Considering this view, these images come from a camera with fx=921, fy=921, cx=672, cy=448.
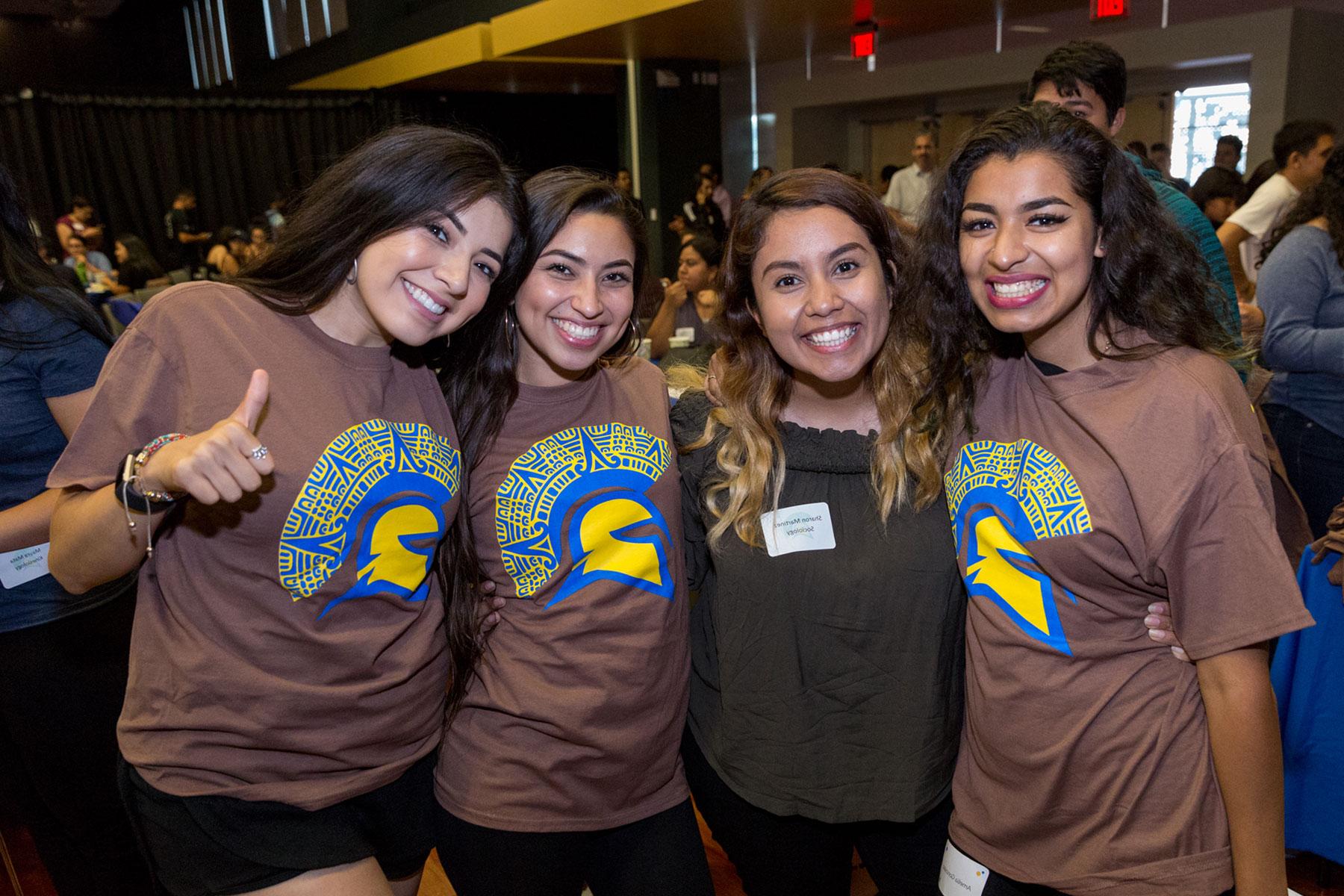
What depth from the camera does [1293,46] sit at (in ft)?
21.1

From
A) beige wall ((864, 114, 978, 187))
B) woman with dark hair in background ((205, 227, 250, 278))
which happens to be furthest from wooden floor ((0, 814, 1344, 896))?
beige wall ((864, 114, 978, 187))

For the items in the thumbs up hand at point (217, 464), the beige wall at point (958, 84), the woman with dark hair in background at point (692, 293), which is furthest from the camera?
the beige wall at point (958, 84)

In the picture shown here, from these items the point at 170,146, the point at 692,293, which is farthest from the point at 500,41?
the point at 692,293

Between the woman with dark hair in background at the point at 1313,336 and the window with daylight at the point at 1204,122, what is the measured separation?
5.30 metres

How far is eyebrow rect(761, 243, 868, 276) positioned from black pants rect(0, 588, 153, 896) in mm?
1434

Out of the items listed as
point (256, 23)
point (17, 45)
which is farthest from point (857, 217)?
point (17, 45)

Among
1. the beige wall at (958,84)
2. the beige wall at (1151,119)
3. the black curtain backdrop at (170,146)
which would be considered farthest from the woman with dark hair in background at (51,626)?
the black curtain backdrop at (170,146)

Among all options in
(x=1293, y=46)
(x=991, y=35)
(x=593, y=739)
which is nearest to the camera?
(x=593, y=739)

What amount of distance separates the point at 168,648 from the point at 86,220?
30.3 feet

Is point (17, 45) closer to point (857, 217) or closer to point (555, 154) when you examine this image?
point (555, 154)

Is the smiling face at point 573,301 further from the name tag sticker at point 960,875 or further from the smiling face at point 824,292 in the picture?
the name tag sticker at point 960,875

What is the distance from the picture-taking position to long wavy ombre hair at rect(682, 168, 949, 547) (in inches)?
61.2

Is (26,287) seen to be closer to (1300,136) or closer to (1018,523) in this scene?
(1018,523)

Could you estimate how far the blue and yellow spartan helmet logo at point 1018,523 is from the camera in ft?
4.25
